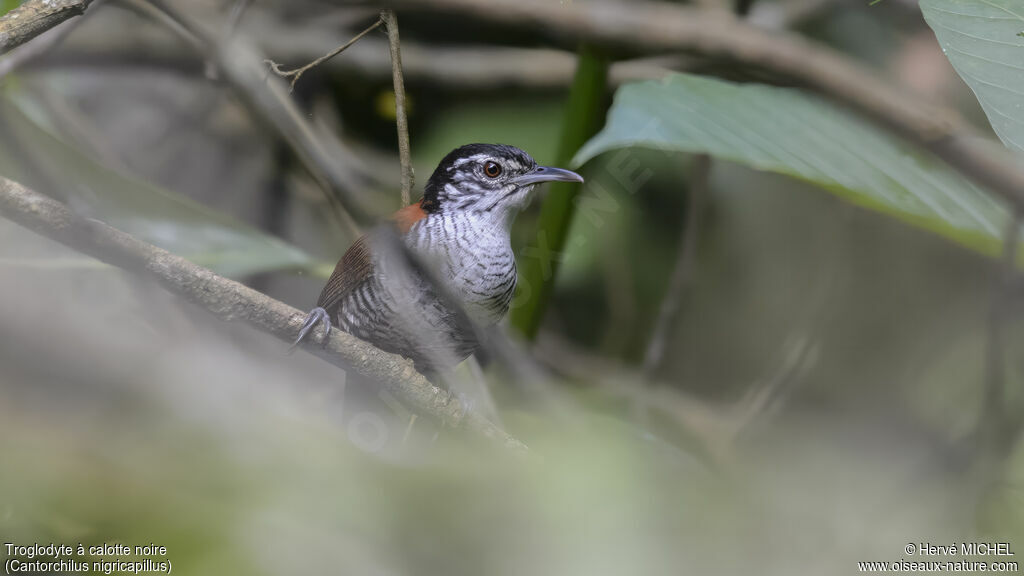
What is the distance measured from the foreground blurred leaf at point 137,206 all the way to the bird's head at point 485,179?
266 millimetres

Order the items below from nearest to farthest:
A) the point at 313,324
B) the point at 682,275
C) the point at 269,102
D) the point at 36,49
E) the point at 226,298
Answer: the point at 226,298, the point at 313,324, the point at 36,49, the point at 269,102, the point at 682,275

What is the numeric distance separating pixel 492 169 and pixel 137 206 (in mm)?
588

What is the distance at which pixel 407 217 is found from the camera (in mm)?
1090

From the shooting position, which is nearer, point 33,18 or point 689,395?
point 33,18

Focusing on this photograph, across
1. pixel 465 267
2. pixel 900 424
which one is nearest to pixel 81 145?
pixel 465 267

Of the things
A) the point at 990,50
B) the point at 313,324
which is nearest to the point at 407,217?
the point at 313,324

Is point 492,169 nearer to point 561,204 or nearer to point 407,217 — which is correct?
point 561,204

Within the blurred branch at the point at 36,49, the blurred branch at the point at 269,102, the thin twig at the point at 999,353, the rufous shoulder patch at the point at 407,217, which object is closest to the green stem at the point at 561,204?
the rufous shoulder patch at the point at 407,217

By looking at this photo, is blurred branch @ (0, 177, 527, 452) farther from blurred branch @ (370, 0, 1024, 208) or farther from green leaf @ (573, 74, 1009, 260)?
blurred branch @ (370, 0, 1024, 208)

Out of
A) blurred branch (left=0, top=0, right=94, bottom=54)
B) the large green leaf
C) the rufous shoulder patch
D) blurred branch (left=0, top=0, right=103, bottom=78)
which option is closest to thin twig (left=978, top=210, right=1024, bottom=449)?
the large green leaf

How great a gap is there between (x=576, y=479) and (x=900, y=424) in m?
0.83

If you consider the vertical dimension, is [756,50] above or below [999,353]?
above

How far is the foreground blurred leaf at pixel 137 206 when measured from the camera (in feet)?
2.65

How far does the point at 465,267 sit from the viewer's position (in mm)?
1262
